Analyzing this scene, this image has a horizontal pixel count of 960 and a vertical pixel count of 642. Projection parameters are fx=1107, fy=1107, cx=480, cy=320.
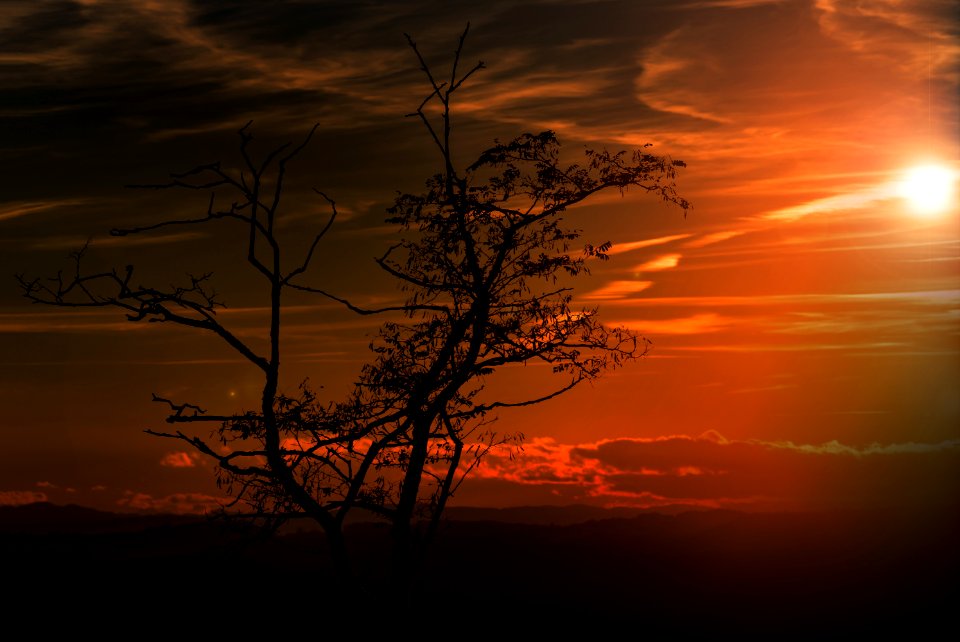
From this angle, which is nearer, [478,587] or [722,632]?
[722,632]

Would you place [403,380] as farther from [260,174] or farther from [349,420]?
[260,174]

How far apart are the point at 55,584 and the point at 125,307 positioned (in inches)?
838

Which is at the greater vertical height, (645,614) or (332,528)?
(332,528)

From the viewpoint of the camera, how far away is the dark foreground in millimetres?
36094

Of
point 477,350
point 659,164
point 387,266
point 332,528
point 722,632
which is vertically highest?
point 659,164

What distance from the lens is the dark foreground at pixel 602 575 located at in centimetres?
3609

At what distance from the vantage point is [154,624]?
1315 inches

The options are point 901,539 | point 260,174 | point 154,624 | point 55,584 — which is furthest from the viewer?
point 901,539

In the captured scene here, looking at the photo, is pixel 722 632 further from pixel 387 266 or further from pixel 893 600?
pixel 387 266

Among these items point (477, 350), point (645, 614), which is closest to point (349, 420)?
point (477, 350)

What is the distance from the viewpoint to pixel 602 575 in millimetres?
44656

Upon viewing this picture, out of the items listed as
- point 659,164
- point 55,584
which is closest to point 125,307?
point 659,164

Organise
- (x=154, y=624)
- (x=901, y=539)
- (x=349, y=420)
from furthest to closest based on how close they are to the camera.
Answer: (x=901, y=539) < (x=154, y=624) < (x=349, y=420)

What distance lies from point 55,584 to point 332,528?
20765mm
